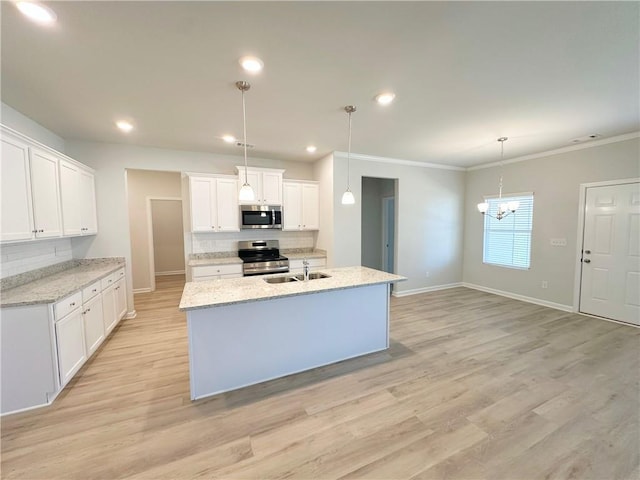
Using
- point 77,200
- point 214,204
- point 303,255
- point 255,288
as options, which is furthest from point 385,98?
point 77,200

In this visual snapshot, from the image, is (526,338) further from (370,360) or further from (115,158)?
(115,158)

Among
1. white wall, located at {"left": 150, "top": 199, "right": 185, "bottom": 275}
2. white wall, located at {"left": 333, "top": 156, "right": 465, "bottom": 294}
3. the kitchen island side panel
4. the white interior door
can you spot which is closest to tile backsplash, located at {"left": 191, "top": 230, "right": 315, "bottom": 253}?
white wall, located at {"left": 333, "top": 156, "right": 465, "bottom": 294}

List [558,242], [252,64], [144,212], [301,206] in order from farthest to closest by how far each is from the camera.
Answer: [144,212] < [301,206] < [558,242] < [252,64]

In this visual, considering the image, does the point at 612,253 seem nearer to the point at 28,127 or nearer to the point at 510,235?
the point at 510,235

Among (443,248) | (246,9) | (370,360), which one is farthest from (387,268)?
(246,9)

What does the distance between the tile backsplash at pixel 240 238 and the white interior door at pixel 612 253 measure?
15.4ft

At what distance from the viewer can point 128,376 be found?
8.65 ft

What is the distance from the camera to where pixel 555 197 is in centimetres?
455

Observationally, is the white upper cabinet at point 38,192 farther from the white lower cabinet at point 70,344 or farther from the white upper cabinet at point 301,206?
the white upper cabinet at point 301,206

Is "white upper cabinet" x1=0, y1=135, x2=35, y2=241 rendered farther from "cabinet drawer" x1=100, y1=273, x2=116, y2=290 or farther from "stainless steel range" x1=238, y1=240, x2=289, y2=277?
Result: "stainless steel range" x1=238, y1=240, x2=289, y2=277

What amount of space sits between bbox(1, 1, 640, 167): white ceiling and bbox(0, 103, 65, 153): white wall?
0.28 feet

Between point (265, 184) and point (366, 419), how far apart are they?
3.73 m

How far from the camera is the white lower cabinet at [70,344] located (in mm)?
2307

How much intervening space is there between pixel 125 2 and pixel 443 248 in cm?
606
